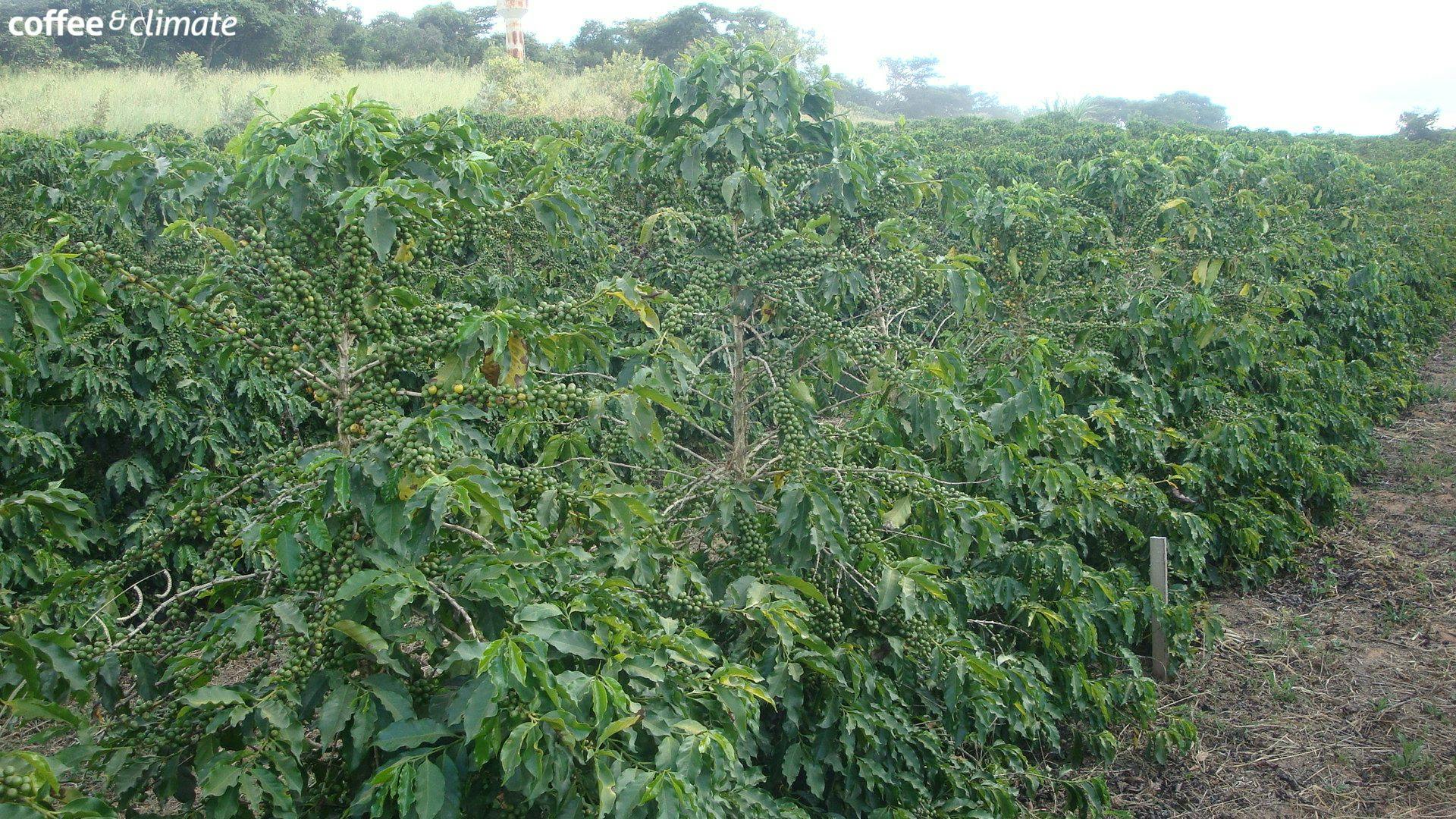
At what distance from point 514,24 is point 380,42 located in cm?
343

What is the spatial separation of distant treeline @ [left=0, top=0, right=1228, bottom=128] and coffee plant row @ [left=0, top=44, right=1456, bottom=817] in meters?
8.58

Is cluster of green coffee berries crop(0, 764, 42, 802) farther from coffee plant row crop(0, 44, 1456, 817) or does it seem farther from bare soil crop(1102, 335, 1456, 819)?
bare soil crop(1102, 335, 1456, 819)

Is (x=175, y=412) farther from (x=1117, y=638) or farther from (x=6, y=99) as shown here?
(x=6, y=99)

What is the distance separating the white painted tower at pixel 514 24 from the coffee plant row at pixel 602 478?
21821mm

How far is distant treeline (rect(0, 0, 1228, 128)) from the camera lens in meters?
19.0

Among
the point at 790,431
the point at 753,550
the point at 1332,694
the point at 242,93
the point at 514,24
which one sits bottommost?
the point at 1332,694

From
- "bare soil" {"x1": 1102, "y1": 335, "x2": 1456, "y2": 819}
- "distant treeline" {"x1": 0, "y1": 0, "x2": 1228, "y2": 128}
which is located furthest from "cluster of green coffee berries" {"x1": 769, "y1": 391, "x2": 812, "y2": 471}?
"distant treeline" {"x1": 0, "y1": 0, "x2": 1228, "y2": 128}

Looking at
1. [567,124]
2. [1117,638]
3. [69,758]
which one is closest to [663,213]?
[69,758]

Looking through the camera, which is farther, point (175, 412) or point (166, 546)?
point (175, 412)

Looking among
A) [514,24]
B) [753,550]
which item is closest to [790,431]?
[753,550]

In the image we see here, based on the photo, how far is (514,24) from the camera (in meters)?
26.0

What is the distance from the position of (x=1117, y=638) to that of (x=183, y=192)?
3.55 m

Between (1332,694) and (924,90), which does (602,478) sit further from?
(924,90)

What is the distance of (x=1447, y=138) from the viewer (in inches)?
969
